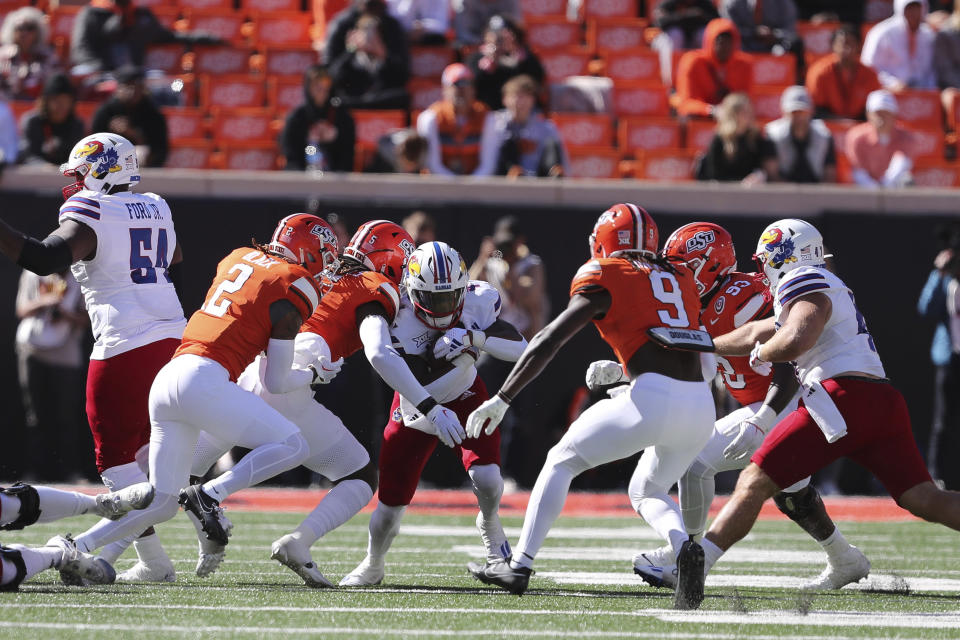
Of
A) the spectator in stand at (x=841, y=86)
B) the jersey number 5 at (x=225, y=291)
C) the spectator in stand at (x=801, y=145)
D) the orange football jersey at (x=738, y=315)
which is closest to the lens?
the jersey number 5 at (x=225, y=291)

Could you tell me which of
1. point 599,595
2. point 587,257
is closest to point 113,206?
point 599,595

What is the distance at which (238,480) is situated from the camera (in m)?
5.74

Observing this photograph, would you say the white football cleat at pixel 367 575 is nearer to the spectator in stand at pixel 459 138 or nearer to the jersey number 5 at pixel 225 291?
the jersey number 5 at pixel 225 291

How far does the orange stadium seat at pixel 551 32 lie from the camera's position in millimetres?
13742

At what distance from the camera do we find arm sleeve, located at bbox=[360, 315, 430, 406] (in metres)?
5.93

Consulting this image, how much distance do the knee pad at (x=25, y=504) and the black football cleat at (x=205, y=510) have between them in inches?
20.8

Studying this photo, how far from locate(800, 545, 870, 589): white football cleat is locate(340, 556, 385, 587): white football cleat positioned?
1.81 meters

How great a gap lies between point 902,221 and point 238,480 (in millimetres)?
7394

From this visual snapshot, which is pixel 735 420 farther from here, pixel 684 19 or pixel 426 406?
pixel 684 19

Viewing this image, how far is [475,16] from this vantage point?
1316 centimetres

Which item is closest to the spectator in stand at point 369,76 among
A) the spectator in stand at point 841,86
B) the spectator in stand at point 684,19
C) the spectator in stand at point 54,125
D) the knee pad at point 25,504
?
the spectator in stand at point 54,125

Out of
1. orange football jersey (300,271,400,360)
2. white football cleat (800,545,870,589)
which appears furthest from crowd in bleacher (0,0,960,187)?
white football cleat (800,545,870,589)

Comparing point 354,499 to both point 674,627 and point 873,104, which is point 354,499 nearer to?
point 674,627

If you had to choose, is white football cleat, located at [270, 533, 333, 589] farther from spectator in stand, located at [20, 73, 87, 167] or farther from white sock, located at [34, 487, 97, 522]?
spectator in stand, located at [20, 73, 87, 167]
